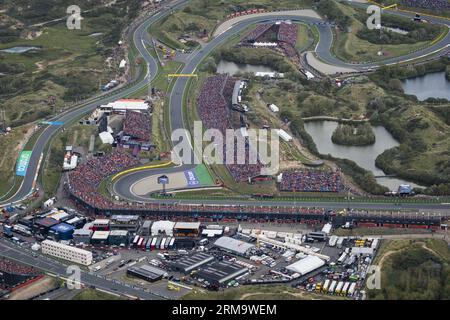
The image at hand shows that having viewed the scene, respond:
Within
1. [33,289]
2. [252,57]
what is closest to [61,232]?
[33,289]

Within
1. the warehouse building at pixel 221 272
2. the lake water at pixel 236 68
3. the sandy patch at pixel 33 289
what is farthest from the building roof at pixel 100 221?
the lake water at pixel 236 68

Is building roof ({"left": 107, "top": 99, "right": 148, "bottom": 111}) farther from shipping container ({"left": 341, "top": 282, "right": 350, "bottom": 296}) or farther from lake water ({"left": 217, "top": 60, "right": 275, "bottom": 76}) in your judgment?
shipping container ({"left": 341, "top": 282, "right": 350, "bottom": 296})

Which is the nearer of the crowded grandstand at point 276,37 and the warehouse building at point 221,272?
the warehouse building at point 221,272

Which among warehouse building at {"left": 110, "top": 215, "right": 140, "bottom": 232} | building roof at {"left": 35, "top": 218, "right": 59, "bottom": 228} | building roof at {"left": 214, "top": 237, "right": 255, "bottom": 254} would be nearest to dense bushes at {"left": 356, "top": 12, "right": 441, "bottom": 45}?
warehouse building at {"left": 110, "top": 215, "right": 140, "bottom": 232}

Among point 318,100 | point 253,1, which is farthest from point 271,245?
point 253,1

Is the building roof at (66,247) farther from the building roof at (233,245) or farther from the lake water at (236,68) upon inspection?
the lake water at (236,68)

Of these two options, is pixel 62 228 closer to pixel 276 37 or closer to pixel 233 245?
pixel 233 245
